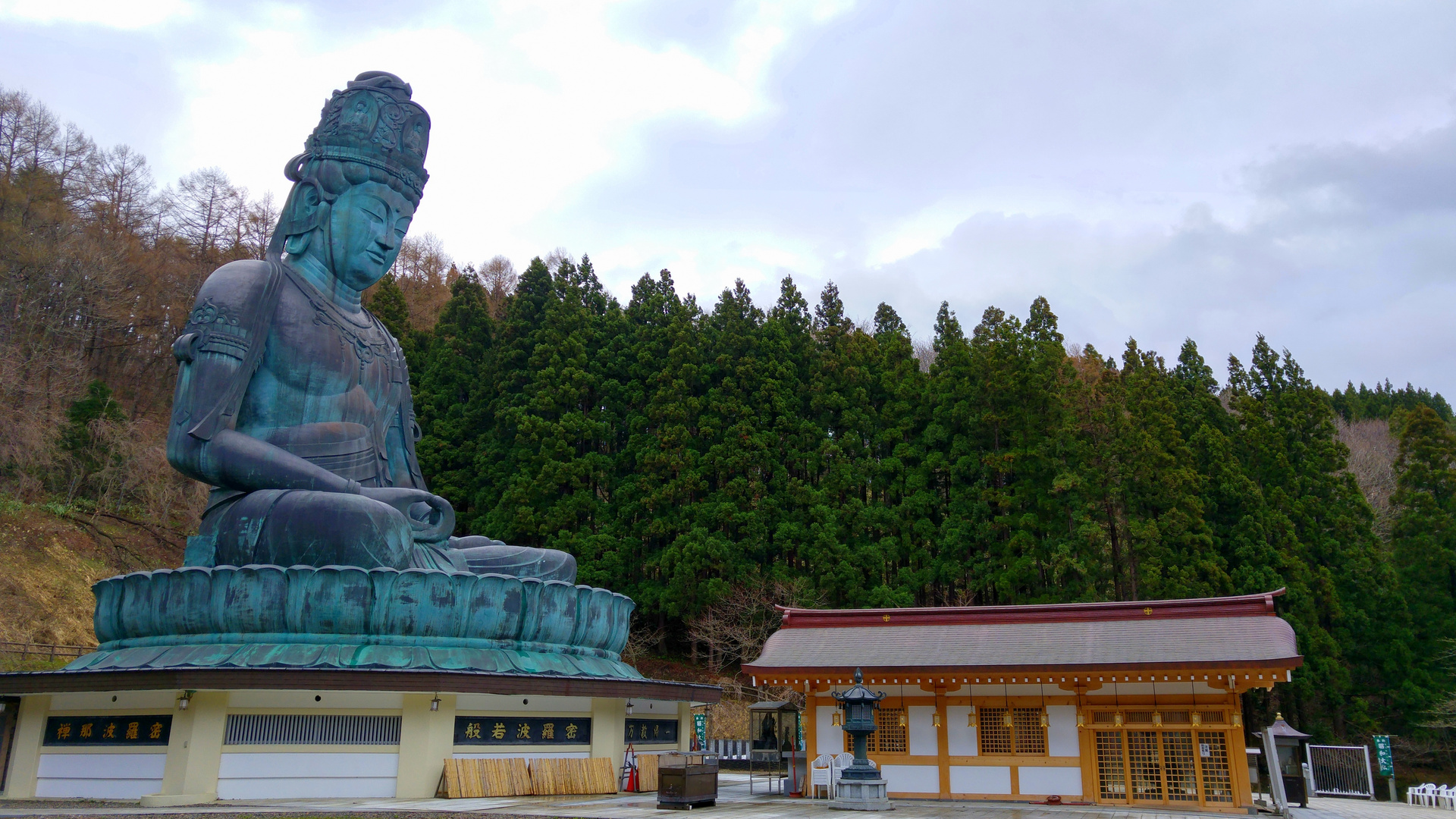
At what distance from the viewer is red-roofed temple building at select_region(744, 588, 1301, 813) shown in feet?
45.6

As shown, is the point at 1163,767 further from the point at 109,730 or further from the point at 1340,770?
the point at 109,730

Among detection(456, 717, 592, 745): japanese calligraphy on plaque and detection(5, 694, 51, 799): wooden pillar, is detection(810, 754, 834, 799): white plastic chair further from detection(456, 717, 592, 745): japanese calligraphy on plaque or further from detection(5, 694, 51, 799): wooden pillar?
detection(5, 694, 51, 799): wooden pillar

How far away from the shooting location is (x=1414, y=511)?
26.3 m

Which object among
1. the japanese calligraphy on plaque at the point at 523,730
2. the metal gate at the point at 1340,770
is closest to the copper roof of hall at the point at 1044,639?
the japanese calligraphy on plaque at the point at 523,730

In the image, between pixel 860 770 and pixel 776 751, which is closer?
pixel 860 770

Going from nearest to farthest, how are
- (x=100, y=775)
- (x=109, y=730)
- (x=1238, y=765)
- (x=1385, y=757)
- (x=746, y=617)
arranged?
(x=100, y=775)
(x=109, y=730)
(x=1238, y=765)
(x=1385, y=757)
(x=746, y=617)

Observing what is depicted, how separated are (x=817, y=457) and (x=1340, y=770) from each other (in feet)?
49.9

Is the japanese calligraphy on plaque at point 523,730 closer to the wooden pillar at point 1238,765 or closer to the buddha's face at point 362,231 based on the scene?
the buddha's face at point 362,231

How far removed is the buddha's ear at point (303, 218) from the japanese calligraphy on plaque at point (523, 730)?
7804mm

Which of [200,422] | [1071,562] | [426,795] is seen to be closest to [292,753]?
[426,795]

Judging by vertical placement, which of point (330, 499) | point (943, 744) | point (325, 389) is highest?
point (325, 389)

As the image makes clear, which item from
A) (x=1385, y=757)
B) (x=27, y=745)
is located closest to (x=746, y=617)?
(x=1385, y=757)

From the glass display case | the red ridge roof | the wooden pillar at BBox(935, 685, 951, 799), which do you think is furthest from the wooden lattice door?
the glass display case

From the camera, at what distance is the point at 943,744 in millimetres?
15109
